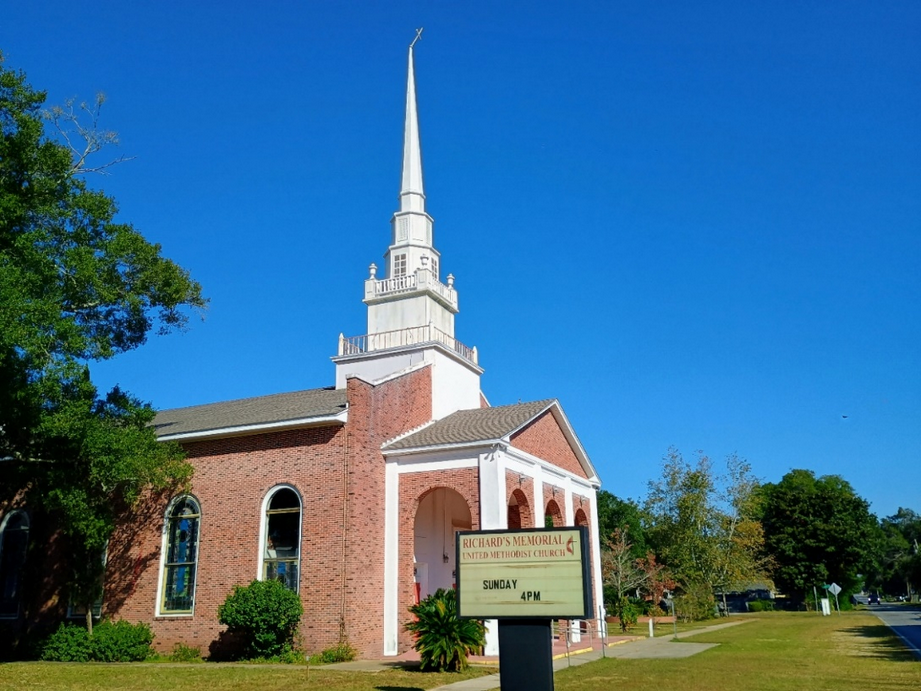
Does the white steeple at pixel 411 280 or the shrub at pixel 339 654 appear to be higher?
the white steeple at pixel 411 280

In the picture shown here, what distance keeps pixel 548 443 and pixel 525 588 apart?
49.8ft

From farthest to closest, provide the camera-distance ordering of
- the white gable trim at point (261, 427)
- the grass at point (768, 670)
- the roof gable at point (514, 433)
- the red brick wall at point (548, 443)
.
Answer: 1. the red brick wall at point (548, 443)
2. the roof gable at point (514, 433)
3. the white gable trim at point (261, 427)
4. the grass at point (768, 670)

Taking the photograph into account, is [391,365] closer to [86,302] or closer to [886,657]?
[86,302]

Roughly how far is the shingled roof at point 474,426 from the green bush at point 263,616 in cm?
528

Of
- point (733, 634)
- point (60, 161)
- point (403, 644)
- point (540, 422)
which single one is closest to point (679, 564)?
point (733, 634)

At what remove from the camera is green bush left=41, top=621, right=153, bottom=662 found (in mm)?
22141

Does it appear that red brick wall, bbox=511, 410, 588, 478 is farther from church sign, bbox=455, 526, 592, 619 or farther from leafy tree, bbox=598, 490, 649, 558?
leafy tree, bbox=598, 490, 649, 558

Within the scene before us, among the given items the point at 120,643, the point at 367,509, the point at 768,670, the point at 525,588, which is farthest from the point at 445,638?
the point at 120,643

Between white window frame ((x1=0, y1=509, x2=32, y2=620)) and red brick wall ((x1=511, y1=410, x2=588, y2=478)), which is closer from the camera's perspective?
red brick wall ((x1=511, y1=410, x2=588, y2=478))

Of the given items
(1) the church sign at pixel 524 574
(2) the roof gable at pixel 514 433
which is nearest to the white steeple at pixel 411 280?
(2) the roof gable at pixel 514 433

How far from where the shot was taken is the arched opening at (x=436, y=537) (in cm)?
2733

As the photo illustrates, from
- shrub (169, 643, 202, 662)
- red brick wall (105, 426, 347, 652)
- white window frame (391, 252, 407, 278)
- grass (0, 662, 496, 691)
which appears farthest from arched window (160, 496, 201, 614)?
white window frame (391, 252, 407, 278)

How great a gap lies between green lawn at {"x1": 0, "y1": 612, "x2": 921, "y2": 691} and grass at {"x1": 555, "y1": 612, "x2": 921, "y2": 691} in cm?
2

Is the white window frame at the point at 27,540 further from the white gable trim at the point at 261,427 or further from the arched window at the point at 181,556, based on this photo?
the white gable trim at the point at 261,427
